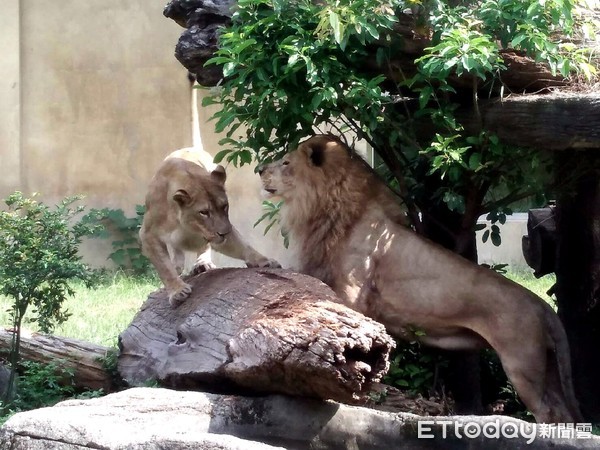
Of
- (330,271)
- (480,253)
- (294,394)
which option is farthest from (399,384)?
(480,253)

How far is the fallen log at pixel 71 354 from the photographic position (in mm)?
6391

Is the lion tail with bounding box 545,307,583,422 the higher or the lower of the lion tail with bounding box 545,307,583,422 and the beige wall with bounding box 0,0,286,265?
the lower

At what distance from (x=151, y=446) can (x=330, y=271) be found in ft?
8.20

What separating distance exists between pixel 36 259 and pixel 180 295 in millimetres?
952

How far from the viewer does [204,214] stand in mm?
6215

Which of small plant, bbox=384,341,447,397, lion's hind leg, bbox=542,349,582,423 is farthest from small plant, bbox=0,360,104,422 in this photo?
lion's hind leg, bbox=542,349,582,423

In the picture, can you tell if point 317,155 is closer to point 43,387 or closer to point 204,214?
point 204,214

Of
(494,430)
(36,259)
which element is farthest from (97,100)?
(494,430)

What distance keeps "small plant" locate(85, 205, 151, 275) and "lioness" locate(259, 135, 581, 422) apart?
5969mm

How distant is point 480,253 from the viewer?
12.9m

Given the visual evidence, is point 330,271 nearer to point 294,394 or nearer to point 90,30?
point 294,394

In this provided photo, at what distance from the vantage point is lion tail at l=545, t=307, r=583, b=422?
5.79m

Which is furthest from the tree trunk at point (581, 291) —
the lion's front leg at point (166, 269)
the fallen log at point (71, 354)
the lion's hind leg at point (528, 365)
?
the fallen log at point (71, 354)

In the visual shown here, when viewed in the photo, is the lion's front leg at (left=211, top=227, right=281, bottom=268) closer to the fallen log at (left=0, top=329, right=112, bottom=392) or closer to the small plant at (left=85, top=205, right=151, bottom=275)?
the fallen log at (left=0, top=329, right=112, bottom=392)
